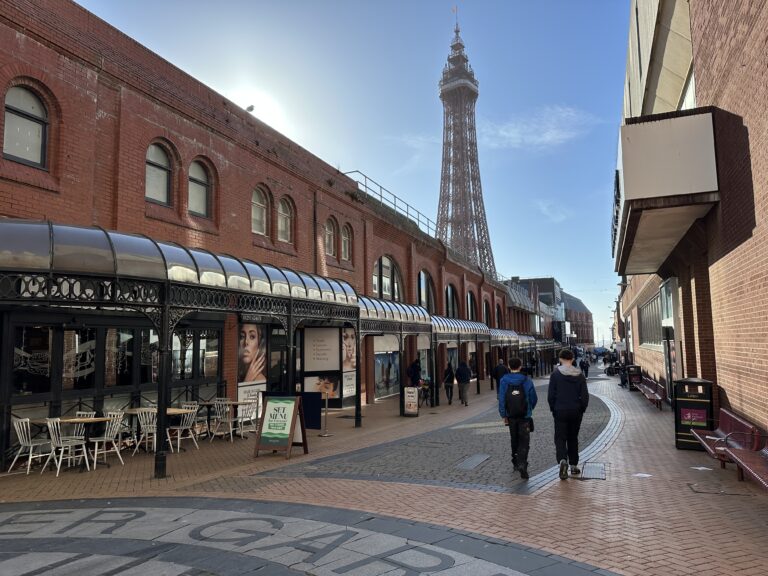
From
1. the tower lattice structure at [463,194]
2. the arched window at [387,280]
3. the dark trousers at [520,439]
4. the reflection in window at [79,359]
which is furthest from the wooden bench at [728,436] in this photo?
the tower lattice structure at [463,194]

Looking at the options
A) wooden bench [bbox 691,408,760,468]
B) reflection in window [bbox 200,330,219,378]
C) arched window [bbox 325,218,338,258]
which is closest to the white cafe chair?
reflection in window [bbox 200,330,219,378]

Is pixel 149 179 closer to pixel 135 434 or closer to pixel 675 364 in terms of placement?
pixel 135 434

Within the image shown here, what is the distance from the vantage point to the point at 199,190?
516 inches

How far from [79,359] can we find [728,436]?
1080cm

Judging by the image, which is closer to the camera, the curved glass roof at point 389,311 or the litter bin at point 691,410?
the litter bin at point 691,410

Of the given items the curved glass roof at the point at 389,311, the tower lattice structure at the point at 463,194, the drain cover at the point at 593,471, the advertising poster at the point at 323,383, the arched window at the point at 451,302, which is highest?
the tower lattice structure at the point at 463,194

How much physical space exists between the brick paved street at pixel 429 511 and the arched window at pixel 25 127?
536 cm

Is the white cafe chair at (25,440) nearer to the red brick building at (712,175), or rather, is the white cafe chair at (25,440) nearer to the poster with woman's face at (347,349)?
the poster with woman's face at (347,349)

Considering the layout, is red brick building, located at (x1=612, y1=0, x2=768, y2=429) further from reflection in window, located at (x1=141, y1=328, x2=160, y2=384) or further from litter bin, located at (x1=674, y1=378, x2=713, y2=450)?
reflection in window, located at (x1=141, y1=328, x2=160, y2=384)

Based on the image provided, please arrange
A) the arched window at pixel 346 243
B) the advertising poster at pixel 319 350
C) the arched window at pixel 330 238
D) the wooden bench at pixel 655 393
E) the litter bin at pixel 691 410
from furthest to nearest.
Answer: the arched window at pixel 346 243 < the arched window at pixel 330 238 < the advertising poster at pixel 319 350 < the wooden bench at pixel 655 393 < the litter bin at pixel 691 410

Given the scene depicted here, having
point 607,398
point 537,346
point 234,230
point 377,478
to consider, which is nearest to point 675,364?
point 607,398

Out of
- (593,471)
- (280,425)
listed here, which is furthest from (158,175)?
(593,471)

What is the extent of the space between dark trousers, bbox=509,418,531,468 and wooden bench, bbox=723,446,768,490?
2.54 metres

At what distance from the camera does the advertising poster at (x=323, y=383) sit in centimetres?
1734
